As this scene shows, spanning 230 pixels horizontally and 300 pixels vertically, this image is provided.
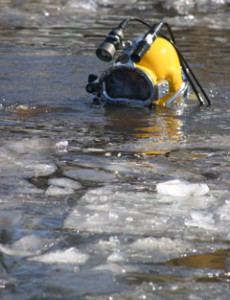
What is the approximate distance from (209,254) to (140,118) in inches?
125

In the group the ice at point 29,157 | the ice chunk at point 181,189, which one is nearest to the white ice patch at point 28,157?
the ice at point 29,157

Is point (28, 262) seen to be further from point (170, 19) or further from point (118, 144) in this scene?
point (170, 19)

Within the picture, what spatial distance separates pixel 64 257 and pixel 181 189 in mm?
1235

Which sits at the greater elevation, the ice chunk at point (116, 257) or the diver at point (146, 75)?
the ice chunk at point (116, 257)

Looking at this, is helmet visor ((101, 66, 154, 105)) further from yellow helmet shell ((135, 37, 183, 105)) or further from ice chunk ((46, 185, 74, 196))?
ice chunk ((46, 185, 74, 196))

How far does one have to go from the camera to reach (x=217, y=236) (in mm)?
4379

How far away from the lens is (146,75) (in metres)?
7.26

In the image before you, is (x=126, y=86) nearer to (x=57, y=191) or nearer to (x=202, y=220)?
(x=57, y=191)

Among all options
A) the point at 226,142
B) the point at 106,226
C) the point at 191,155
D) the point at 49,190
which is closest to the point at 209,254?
the point at 106,226

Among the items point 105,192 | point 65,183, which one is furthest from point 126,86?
point 105,192

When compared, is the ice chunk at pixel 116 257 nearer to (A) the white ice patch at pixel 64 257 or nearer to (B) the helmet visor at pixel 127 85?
(A) the white ice patch at pixel 64 257

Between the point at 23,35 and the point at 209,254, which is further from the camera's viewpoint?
the point at 23,35

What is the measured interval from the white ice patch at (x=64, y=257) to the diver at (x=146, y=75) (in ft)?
10.7

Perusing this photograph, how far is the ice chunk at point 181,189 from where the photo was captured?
502 centimetres
